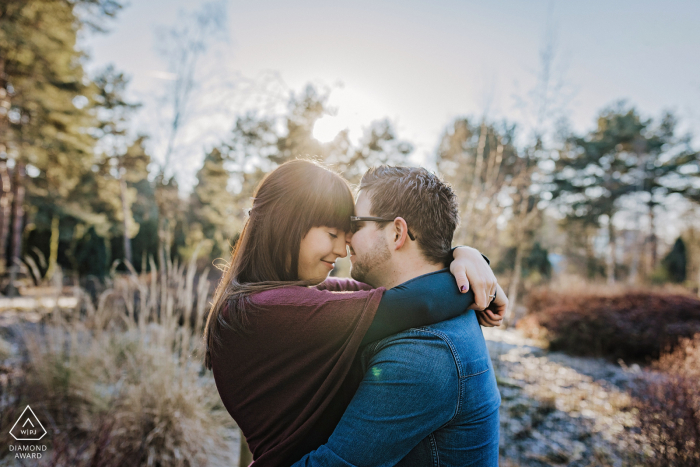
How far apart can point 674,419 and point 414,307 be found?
3072mm

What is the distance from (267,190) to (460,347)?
1037mm

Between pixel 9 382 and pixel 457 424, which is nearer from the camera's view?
pixel 457 424

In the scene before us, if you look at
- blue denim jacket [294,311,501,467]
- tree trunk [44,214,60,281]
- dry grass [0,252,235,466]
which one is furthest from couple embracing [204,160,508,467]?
tree trunk [44,214,60,281]

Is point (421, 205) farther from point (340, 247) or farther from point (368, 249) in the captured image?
point (340, 247)

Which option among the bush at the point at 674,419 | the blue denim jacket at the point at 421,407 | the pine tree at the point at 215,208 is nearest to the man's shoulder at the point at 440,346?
the blue denim jacket at the point at 421,407

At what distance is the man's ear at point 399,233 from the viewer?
1546mm

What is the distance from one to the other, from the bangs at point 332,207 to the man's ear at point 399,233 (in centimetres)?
26

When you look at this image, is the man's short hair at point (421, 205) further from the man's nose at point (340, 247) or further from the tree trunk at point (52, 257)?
the tree trunk at point (52, 257)

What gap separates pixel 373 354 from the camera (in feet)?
4.00

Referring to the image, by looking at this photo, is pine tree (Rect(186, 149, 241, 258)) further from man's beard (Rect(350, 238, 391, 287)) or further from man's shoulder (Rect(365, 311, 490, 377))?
man's shoulder (Rect(365, 311, 490, 377))

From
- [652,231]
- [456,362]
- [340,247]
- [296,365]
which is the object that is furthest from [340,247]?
[652,231]

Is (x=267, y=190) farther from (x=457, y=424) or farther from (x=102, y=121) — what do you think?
(x=102, y=121)

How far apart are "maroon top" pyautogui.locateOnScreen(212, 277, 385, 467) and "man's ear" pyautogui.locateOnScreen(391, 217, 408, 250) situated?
0.39 m

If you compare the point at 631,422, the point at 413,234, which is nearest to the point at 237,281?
the point at 413,234
